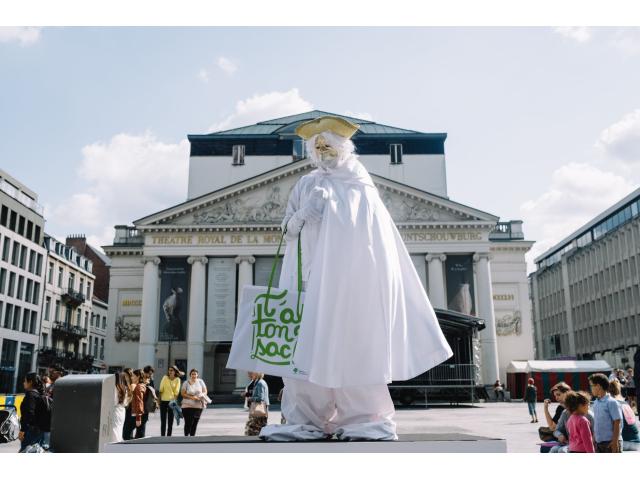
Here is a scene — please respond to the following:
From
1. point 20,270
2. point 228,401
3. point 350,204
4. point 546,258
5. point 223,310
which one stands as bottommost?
point 228,401

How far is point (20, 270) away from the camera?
49.8 metres

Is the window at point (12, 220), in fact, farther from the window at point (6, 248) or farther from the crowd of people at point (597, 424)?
the crowd of people at point (597, 424)

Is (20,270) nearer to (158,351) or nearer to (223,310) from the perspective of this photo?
(158,351)

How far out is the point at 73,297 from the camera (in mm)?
58500

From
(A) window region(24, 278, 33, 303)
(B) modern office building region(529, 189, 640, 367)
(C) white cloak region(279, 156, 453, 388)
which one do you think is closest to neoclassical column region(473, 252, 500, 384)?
(B) modern office building region(529, 189, 640, 367)

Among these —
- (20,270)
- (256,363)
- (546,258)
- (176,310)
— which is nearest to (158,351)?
(176,310)

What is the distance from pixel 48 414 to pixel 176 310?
104ft

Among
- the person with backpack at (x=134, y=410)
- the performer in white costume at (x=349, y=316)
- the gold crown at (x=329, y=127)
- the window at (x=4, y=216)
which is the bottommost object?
the person with backpack at (x=134, y=410)

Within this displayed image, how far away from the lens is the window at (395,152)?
5006cm

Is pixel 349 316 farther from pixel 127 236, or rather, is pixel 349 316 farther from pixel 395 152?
pixel 127 236

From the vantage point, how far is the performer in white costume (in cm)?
486

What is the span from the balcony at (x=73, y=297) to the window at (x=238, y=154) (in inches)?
816

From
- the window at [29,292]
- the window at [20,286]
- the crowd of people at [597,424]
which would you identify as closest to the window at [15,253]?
the window at [20,286]

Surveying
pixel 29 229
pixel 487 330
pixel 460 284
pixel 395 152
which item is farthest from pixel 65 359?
pixel 487 330
